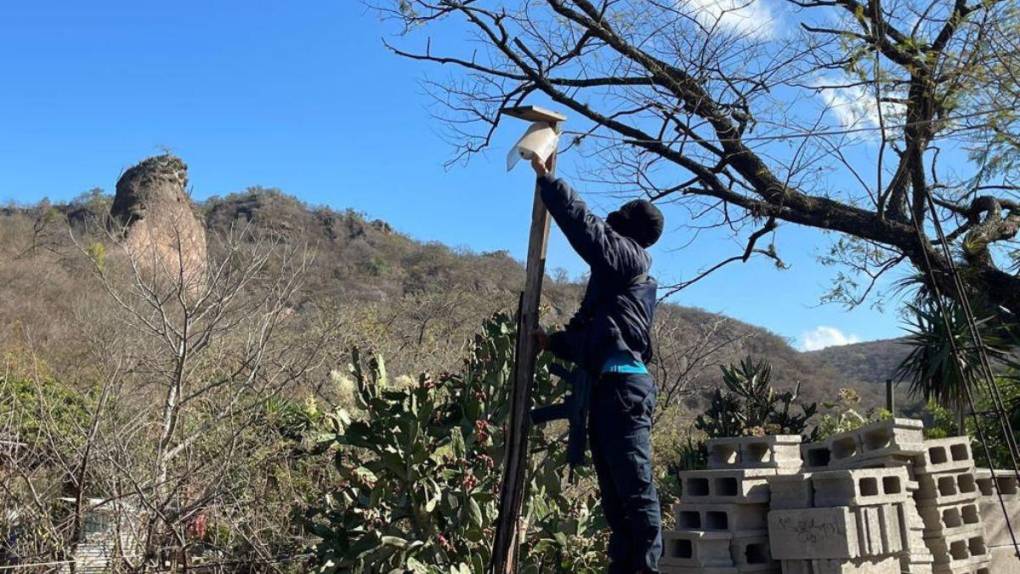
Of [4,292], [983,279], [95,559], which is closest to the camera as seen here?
[95,559]

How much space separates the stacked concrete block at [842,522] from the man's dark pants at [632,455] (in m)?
1.72

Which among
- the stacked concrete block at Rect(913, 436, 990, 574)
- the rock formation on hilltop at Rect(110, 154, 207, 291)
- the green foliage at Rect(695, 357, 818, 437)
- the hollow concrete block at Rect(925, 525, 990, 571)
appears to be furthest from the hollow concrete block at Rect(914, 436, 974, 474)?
the rock formation on hilltop at Rect(110, 154, 207, 291)

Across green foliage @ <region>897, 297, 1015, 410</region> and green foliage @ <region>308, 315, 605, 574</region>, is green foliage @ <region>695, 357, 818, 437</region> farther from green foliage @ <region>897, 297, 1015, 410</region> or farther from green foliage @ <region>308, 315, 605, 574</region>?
green foliage @ <region>897, 297, 1015, 410</region>

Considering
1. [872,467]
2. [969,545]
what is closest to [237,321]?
[872,467]

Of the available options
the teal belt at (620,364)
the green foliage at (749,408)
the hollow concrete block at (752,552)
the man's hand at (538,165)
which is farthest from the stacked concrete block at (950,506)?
the man's hand at (538,165)

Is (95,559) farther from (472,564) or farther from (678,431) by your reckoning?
(678,431)

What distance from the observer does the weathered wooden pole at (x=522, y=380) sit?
3.92 m

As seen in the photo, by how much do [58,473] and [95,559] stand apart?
86cm

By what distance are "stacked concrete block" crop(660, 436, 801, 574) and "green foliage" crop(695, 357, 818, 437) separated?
2734mm

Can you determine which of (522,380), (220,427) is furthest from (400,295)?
(522,380)

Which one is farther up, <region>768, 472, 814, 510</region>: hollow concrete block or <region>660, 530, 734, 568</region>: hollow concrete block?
<region>768, 472, 814, 510</region>: hollow concrete block

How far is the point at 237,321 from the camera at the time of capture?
7.86m

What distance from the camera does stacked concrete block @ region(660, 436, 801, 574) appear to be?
5277 mm

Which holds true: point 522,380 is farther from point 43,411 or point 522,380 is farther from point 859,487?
point 43,411
